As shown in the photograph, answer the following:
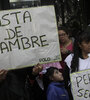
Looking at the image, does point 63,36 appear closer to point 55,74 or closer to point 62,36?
point 62,36

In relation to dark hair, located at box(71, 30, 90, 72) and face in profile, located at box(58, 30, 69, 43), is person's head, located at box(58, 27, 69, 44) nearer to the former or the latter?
face in profile, located at box(58, 30, 69, 43)

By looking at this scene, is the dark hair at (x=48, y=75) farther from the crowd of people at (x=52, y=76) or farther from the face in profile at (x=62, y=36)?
the face in profile at (x=62, y=36)

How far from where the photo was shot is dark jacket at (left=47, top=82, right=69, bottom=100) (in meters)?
2.97

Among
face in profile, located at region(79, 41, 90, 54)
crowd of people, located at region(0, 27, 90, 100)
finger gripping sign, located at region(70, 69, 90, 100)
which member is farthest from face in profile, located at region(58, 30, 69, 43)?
finger gripping sign, located at region(70, 69, 90, 100)

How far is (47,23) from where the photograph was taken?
105 inches

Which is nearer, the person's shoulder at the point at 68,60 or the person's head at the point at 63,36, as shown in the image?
the person's shoulder at the point at 68,60

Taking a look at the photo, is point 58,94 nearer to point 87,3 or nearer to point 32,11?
point 32,11

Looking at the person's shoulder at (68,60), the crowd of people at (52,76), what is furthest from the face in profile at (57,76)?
the person's shoulder at (68,60)

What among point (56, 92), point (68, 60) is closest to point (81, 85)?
point (68, 60)

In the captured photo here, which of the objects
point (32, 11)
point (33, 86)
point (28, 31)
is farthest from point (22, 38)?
point (33, 86)

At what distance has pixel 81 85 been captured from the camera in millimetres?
2668

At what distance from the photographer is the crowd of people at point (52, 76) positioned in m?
2.64

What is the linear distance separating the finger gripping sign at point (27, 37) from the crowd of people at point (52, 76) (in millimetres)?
109

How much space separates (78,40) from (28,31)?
52cm
